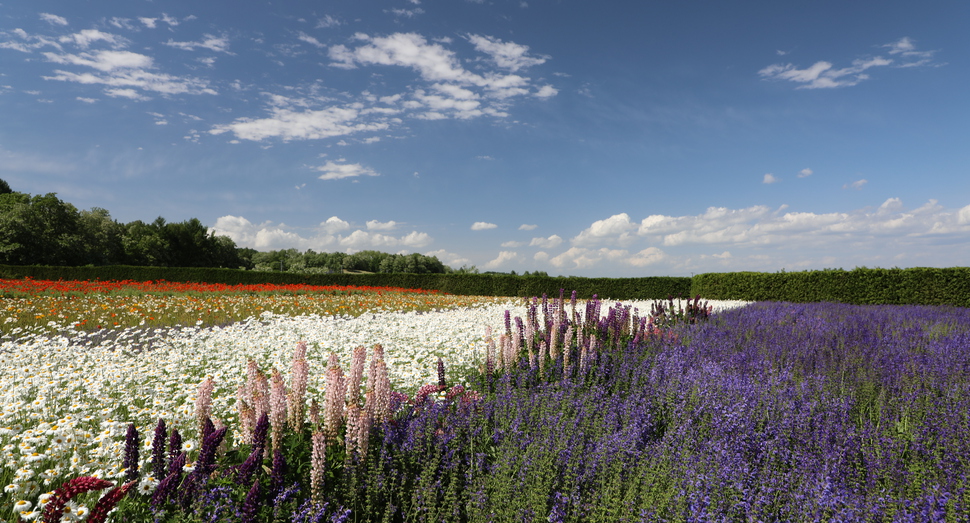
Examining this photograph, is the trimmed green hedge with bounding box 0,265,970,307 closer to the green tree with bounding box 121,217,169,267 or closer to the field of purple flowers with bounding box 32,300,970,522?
the field of purple flowers with bounding box 32,300,970,522

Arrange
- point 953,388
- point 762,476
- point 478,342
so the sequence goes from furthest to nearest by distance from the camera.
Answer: point 478,342 → point 953,388 → point 762,476

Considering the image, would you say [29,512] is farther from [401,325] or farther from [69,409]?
[401,325]

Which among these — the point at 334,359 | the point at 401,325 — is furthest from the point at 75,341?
the point at 334,359

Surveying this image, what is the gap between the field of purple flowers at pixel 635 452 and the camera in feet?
9.06

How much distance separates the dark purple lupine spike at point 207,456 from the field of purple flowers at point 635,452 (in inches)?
1.4

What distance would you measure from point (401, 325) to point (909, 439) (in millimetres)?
8651

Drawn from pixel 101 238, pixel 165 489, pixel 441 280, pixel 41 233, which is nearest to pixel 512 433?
pixel 165 489

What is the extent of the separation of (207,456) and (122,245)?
66840 mm

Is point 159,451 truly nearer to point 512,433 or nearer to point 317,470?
point 317,470

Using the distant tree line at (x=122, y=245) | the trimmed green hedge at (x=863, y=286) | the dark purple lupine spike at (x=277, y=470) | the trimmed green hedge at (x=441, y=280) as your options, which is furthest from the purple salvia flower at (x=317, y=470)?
the distant tree line at (x=122, y=245)

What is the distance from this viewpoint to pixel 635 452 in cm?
336

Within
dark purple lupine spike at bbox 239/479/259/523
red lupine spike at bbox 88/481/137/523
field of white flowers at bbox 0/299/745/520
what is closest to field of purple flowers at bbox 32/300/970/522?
dark purple lupine spike at bbox 239/479/259/523

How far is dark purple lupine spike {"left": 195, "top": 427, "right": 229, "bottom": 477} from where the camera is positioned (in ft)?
8.36

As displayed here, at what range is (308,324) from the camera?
10914mm
